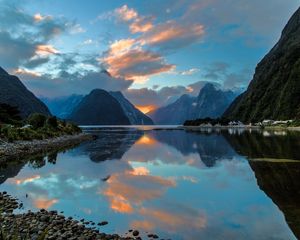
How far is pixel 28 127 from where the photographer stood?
68.6 meters

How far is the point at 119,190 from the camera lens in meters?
24.2

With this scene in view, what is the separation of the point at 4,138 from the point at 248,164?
34087 millimetres

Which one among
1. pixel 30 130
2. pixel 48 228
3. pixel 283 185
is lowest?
pixel 283 185

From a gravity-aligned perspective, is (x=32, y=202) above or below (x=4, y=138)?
below

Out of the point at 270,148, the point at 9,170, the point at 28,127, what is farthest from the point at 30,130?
the point at 270,148

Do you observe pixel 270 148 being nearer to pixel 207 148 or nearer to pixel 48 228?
pixel 207 148

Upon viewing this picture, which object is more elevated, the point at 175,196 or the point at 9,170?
the point at 9,170

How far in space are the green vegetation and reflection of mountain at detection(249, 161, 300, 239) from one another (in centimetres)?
3629

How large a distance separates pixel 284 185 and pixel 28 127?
57.1 meters

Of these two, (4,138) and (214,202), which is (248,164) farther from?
(4,138)

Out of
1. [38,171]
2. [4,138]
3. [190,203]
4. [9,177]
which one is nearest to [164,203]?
[190,203]

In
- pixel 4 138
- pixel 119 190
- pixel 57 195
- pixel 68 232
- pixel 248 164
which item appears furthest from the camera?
pixel 4 138

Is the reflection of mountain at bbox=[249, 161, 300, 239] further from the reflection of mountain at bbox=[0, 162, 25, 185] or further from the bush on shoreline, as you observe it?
the bush on shoreline

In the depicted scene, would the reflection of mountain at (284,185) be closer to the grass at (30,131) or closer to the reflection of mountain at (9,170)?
the reflection of mountain at (9,170)
